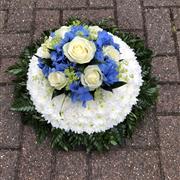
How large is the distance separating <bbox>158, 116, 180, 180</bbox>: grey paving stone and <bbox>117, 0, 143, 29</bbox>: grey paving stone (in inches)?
31.5

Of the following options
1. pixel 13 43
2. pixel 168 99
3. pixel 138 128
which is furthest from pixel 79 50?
pixel 13 43

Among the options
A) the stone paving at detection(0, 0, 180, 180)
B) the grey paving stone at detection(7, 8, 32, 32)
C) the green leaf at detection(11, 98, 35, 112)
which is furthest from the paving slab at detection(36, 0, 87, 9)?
the green leaf at detection(11, 98, 35, 112)

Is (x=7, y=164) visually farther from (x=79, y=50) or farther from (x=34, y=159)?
(x=79, y=50)

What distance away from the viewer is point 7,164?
2.65 m

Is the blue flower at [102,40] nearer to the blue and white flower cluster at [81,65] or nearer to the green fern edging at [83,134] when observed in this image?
the blue and white flower cluster at [81,65]

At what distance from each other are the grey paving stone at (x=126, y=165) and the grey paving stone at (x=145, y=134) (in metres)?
0.05

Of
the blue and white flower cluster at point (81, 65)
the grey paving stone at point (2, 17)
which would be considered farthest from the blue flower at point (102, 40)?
the grey paving stone at point (2, 17)

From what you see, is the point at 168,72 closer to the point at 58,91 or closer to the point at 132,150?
the point at 132,150

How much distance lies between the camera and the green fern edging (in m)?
2.64

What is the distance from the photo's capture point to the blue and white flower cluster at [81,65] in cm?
230

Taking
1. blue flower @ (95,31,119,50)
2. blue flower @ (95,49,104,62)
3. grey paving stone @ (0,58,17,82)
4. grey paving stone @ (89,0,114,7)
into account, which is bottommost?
grey paving stone @ (0,58,17,82)

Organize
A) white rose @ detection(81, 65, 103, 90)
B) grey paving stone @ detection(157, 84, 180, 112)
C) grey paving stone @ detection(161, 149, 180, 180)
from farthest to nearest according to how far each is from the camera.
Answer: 1. grey paving stone @ detection(157, 84, 180, 112)
2. grey paving stone @ detection(161, 149, 180, 180)
3. white rose @ detection(81, 65, 103, 90)

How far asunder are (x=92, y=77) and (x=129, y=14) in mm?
1164

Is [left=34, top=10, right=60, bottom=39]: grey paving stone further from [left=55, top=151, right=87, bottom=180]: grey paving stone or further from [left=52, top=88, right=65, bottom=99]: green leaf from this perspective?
[left=55, top=151, right=87, bottom=180]: grey paving stone
